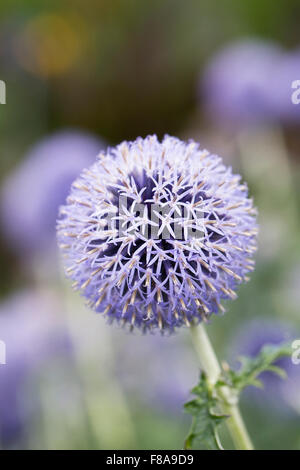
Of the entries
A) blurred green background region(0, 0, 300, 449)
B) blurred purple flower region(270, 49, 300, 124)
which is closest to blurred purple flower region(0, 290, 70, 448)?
blurred green background region(0, 0, 300, 449)

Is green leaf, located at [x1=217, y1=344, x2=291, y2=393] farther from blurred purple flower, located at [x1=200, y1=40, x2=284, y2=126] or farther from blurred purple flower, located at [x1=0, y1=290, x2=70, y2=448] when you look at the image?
blurred purple flower, located at [x1=200, y1=40, x2=284, y2=126]

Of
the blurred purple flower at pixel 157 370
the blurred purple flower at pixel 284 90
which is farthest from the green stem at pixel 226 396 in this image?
the blurred purple flower at pixel 284 90

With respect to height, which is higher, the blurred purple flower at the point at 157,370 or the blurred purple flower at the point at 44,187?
the blurred purple flower at the point at 44,187

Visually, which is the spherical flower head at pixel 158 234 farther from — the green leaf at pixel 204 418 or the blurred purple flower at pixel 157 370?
the blurred purple flower at pixel 157 370

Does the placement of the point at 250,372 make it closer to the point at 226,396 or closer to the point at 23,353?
the point at 226,396

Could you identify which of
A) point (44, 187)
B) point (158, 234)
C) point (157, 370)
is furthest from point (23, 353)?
point (158, 234)

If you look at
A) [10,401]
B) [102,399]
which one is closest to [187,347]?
[102,399]

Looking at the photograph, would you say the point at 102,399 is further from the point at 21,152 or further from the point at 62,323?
the point at 21,152
